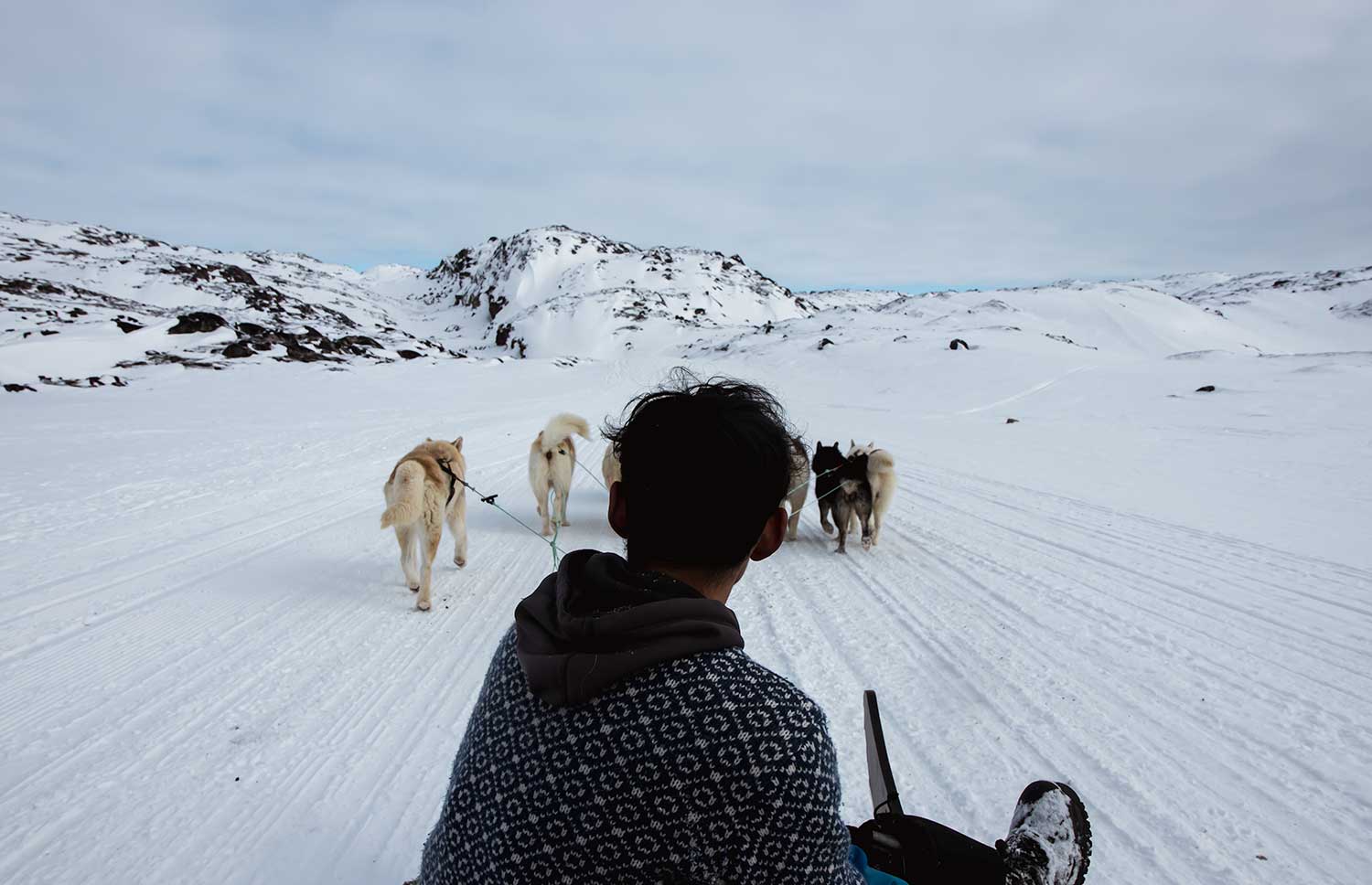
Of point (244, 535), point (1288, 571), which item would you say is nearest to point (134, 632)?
point (244, 535)

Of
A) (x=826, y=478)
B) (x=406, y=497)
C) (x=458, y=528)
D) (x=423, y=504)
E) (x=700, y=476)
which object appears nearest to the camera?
(x=700, y=476)

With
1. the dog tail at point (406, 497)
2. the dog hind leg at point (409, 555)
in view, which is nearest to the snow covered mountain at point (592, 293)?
the dog hind leg at point (409, 555)

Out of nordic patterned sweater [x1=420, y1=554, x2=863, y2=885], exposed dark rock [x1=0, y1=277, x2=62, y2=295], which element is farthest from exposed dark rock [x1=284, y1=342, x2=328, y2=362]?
exposed dark rock [x1=0, y1=277, x2=62, y2=295]

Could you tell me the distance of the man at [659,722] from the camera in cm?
103

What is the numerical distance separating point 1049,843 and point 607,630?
1641 millimetres

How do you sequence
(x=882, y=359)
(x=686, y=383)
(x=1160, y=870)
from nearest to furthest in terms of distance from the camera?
(x=686, y=383) → (x=1160, y=870) → (x=882, y=359)

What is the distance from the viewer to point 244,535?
6.02 metres

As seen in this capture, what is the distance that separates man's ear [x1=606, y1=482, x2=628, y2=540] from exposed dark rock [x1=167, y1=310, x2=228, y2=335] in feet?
119

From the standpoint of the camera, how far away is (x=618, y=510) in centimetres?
136

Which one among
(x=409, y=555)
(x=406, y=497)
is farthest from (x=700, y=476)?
(x=409, y=555)

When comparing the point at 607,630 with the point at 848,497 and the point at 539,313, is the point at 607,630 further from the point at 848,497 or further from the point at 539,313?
the point at 539,313

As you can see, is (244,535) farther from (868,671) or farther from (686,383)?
(686,383)

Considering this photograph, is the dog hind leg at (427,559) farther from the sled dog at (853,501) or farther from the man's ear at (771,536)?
the man's ear at (771,536)

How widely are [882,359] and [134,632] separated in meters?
31.4
